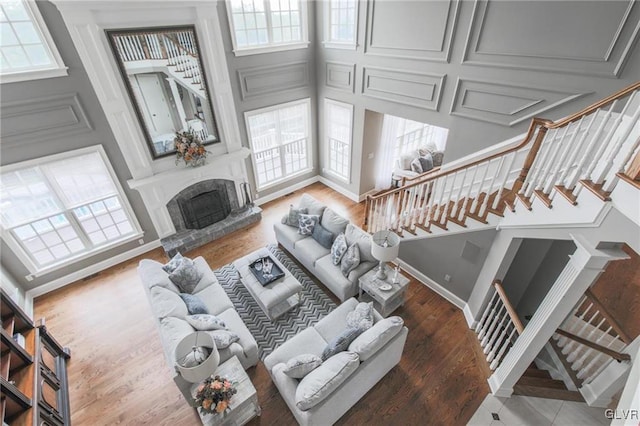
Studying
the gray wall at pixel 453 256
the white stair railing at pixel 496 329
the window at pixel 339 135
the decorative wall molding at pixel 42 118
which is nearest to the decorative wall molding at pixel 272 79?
the window at pixel 339 135

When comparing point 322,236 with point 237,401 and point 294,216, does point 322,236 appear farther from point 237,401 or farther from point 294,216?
point 237,401

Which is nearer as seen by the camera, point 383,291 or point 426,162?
point 383,291

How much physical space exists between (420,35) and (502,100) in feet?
5.06

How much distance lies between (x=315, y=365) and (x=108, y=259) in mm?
4422

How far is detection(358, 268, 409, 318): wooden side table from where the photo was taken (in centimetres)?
388

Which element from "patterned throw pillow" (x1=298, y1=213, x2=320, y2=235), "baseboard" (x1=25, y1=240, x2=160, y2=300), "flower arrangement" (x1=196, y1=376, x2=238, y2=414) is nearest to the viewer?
"flower arrangement" (x1=196, y1=376, x2=238, y2=414)

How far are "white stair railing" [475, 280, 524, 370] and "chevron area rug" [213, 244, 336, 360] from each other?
2009 mm

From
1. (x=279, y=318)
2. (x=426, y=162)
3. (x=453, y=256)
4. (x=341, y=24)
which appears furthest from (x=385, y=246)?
(x=341, y=24)

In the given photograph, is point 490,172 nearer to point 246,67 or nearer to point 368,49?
point 368,49

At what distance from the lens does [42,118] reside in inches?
151

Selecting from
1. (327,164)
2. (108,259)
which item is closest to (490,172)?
(327,164)

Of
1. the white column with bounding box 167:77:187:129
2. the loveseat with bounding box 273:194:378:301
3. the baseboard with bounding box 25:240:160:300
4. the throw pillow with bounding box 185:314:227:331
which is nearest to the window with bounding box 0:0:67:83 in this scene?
the white column with bounding box 167:77:187:129

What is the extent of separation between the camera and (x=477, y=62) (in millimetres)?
3703

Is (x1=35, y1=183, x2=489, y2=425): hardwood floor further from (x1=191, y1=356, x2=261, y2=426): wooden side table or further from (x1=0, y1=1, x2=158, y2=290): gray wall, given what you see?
(x1=0, y1=1, x2=158, y2=290): gray wall
